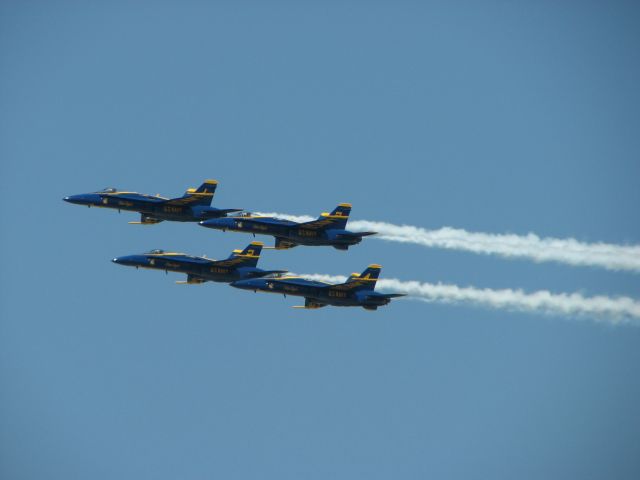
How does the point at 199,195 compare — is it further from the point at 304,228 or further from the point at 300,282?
the point at 300,282

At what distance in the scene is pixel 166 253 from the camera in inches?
4363

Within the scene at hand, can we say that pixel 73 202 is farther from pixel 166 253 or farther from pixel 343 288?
Result: pixel 343 288

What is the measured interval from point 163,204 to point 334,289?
1764 cm

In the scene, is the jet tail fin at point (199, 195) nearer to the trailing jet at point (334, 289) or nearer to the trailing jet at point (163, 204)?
the trailing jet at point (163, 204)

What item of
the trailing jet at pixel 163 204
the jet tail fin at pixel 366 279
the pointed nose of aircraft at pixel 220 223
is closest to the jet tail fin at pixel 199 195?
the trailing jet at pixel 163 204

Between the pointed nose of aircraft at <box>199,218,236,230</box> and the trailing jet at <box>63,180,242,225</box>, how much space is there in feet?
7.59

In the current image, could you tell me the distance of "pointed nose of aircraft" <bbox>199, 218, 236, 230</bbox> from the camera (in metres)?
107

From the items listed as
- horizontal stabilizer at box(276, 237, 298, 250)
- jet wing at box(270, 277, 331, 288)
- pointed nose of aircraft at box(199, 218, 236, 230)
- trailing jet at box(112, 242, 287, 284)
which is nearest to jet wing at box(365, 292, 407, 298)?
jet wing at box(270, 277, 331, 288)

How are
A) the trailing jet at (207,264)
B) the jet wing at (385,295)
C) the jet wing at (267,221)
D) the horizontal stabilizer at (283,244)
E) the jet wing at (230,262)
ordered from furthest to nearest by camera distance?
the horizontal stabilizer at (283,244), the trailing jet at (207,264), the jet wing at (230,262), the jet wing at (267,221), the jet wing at (385,295)

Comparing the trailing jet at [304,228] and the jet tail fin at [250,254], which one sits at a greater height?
the trailing jet at [304,228]

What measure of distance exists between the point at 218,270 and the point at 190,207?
289 inches

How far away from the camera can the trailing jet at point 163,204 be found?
4112 inches

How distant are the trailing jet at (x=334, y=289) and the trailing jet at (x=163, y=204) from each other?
7.64 m

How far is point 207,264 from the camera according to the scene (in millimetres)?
108562
